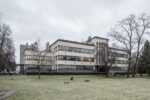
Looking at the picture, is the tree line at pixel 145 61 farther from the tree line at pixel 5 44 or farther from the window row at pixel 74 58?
the tree line at pixel 5 44

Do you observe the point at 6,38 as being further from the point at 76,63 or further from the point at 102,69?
the point at 102,69

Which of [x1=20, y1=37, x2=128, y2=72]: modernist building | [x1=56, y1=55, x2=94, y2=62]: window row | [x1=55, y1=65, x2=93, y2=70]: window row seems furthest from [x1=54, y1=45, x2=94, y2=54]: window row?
[x1=55, y1=65, x2=93, y2=70]: window row

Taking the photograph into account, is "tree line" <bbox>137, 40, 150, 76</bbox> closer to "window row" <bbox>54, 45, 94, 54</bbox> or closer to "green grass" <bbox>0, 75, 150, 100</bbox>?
"window row" <bbox>54, 45, 94, 54</bbox>

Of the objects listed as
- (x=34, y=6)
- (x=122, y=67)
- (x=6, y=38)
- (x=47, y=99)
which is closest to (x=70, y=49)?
(x=6, y=38)

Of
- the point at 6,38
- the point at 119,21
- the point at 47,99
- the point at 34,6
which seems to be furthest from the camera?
the point at 119,21

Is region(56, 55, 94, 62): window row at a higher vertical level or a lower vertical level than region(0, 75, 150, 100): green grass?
higher

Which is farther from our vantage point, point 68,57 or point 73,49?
point 73,49

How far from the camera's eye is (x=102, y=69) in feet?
162

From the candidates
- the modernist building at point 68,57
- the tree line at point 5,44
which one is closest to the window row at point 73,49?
the modernist building at point 68,57

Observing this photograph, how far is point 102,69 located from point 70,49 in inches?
566

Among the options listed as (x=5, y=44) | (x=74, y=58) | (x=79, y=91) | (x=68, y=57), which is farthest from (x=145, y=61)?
(x=5, y=44)

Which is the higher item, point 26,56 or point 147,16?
point 147,16

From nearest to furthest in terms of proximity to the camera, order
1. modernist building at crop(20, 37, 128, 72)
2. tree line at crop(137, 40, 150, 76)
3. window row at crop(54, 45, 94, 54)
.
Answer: tree line at crop(137, 40, 150, 76), modernist building at crop(20, 37, 128, 72), window row at crop(54, 45, 94, 54)

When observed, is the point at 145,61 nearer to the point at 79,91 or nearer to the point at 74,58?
the point at 74,58
